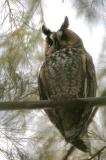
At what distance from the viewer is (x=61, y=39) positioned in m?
3.30

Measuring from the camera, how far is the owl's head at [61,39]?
3.20m

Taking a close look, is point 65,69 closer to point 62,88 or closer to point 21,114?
point 62,88

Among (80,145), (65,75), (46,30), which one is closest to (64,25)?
(46,30)

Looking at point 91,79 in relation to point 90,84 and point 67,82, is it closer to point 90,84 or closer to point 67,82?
point 90,84

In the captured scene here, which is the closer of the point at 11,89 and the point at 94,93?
the point at 11,89

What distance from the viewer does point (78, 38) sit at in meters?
3.36

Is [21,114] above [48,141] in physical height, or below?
above

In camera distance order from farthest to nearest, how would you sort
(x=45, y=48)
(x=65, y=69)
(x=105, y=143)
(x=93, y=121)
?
(x=45, y=48) < (x=65, y=69) < (x=93, y=121) < (x=105, y=143)

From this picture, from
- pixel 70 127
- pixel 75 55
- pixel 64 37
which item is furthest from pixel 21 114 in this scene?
pixel 64 37

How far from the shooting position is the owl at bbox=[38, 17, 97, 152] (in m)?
2.88

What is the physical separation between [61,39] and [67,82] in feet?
1.52

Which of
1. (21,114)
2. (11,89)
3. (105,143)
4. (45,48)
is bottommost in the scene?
(105,143)

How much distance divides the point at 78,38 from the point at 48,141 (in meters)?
1.10

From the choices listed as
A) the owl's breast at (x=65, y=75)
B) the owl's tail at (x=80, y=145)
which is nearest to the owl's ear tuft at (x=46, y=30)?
the owl's breast at (x=65, y=75)
